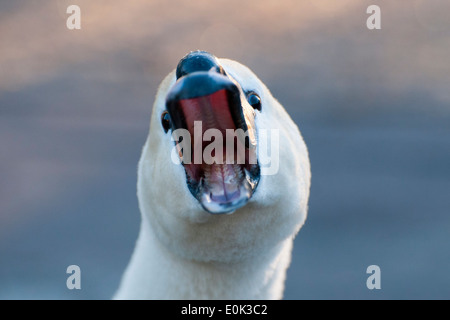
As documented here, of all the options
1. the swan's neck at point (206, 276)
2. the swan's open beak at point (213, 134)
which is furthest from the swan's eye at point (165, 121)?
the swan's neck at point (206, 276)

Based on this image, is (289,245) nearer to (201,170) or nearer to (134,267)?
(134,267)

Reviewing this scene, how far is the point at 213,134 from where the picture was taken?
74.5 inches

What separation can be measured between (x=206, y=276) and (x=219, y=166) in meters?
0.68

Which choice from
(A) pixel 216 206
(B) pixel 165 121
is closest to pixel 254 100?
(B) pixel 165 121

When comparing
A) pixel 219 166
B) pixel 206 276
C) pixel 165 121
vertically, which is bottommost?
pixel 206 276

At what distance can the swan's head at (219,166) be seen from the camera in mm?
1853

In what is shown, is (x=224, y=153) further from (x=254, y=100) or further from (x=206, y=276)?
(x=206, y=276)

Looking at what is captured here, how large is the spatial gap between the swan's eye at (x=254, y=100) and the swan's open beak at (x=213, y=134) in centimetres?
21

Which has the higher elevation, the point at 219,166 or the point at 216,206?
the point at 219,166

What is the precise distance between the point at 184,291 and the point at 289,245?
0.51 meters

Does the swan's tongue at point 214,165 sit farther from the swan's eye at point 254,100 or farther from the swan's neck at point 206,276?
the swan's neck at point 206,276

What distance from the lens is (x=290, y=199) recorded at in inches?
89.7

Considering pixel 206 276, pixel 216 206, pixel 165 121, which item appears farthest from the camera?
pixel 206 276
